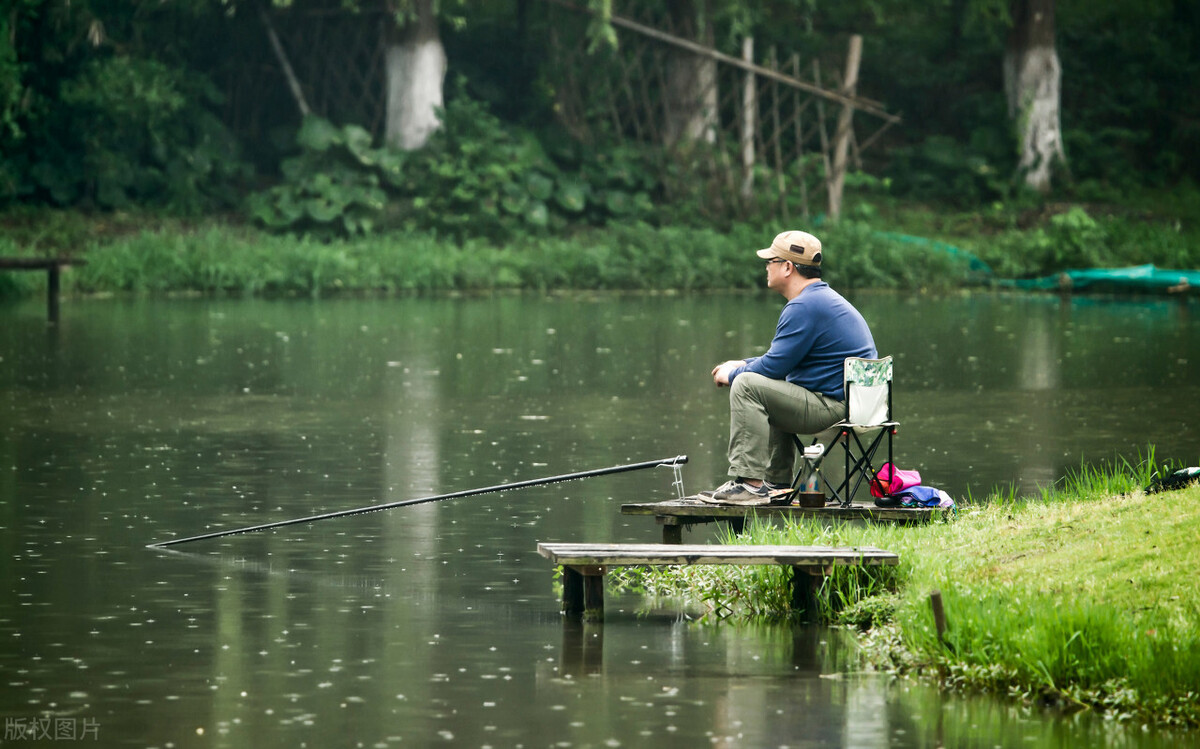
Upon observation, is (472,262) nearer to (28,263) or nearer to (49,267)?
(49,267)

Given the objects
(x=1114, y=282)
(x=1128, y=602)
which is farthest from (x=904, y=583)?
(x=1114, y=282)

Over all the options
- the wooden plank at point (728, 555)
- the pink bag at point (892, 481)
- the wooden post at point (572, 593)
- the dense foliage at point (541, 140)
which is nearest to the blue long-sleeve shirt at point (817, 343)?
the pink bag at point (892, 481)

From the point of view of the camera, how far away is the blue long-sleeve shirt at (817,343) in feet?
32.9

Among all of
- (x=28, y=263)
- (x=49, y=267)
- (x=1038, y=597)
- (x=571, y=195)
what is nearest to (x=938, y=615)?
(x=1038, y=597)

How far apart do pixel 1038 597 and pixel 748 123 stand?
31.4 metres

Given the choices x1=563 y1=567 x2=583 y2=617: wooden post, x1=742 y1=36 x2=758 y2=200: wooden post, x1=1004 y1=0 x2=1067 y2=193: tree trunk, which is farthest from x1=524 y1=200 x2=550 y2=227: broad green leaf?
x1=563 y1=567 x2=583 y2=617: wooden post

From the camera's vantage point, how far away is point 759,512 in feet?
32.0

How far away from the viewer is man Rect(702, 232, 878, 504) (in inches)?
391

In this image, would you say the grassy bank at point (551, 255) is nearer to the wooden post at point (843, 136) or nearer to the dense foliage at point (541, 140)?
the dense foliage at point (541, 140)

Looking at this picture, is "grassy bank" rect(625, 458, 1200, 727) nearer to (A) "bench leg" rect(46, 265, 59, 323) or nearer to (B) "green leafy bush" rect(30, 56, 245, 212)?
(A) "bench leg" rect(46, 265, 59, 323)

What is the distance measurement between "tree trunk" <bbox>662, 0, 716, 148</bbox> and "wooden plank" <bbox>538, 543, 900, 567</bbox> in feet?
102

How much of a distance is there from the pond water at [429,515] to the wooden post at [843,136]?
37.0ft

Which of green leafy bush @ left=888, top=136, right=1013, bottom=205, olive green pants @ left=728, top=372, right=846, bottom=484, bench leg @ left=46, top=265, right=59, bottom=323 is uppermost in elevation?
green leafy bush @ left=888, top=136, right=1013, bottom=205

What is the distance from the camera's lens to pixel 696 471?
13.4 m
